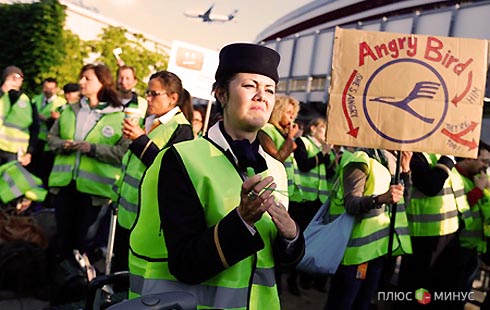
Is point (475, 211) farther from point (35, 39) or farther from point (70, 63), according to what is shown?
point (35, 39)

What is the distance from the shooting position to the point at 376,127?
2.71 meters

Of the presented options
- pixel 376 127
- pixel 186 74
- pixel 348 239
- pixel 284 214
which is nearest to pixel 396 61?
pixel 376 127

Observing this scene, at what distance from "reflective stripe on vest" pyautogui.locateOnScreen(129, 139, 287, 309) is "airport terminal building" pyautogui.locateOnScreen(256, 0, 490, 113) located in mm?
5529

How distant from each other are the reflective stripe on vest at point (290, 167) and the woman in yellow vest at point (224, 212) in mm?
2448

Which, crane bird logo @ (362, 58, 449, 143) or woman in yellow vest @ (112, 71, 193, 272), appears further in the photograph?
woman in yellow vest @ (112, 71, 193, 272)

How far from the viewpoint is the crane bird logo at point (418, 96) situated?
2.68 m

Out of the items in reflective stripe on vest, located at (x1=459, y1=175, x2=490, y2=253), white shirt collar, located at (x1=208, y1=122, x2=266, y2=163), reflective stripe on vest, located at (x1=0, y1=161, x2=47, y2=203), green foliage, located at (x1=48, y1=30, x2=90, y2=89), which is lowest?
reflective stripe on vest, located at (x1=0, y1=161, x2=47, y2=203)

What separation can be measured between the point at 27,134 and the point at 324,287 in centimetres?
354

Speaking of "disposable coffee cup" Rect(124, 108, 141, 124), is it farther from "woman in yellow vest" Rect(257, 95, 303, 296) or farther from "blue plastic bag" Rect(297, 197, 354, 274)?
"blue plastic bag" Rect(297, 197, 354, 274)

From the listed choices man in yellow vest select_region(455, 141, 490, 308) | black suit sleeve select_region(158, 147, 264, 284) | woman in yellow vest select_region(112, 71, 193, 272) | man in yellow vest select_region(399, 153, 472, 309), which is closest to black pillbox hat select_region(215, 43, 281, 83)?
black suit sleeve select_region(158, 147, 264, 284)

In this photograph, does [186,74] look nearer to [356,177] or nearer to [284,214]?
[356,177]

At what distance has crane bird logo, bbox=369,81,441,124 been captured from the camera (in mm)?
2684

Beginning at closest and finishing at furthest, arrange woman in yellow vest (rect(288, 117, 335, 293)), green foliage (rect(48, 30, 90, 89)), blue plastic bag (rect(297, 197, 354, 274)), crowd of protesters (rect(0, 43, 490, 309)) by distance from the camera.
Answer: crowd of protesters (rect(0, 43, 490, 309)), blue plastic bag (rect(297, 197, 354, 274)), woman in yellow vest (rect(288, 117, 335, 293)), green foliage (rect(48, 30, 90, 89))

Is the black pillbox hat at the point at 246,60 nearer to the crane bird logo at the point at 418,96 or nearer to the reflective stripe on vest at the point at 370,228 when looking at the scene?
Answer: the crane bird logo at the point at 418,96
